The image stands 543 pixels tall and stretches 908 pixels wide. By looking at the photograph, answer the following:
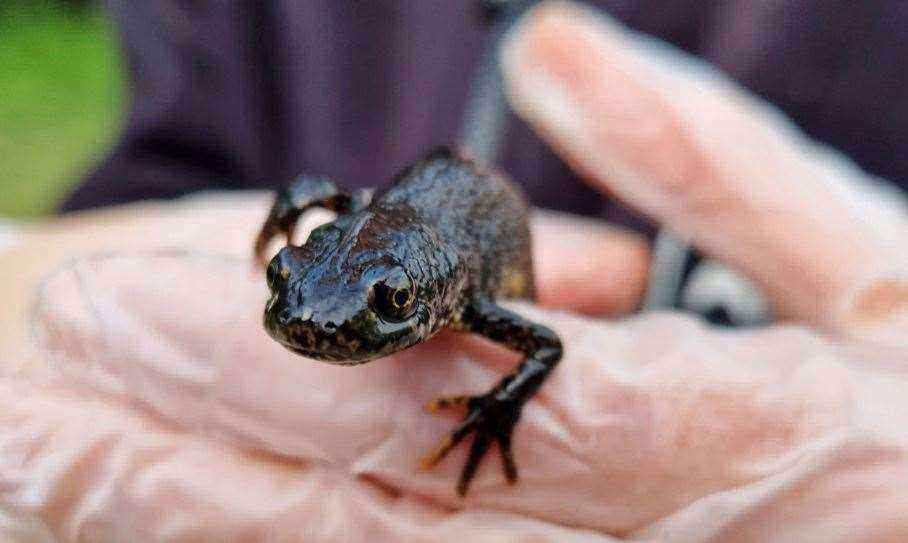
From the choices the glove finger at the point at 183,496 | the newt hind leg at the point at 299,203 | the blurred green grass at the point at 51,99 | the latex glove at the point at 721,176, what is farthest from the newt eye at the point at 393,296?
the blurred green grass at the point at 51,99

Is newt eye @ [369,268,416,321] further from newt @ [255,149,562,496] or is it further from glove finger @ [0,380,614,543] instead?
glove finger @ [0,380,614,543]

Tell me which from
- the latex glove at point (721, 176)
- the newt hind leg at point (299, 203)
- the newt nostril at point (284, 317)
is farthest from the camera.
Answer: the latex glove at point (721, 176)

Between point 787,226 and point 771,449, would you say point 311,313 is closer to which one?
point 771,449

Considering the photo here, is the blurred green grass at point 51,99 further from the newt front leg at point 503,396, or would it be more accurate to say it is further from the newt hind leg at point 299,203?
the newt front leg at point 503,396

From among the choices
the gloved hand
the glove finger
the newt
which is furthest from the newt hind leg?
the glove finger

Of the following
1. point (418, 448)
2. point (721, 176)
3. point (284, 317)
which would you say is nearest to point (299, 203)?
point (284, 317)

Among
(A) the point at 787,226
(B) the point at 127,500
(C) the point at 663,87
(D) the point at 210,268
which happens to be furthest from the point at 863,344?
(B) the point at 127,500
